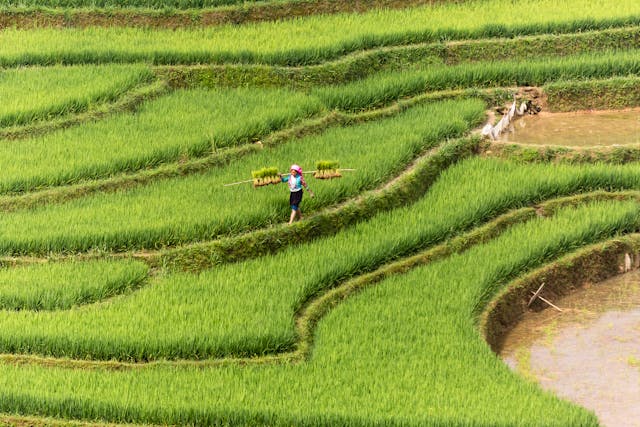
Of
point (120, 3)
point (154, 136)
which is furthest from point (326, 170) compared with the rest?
point (120, 3)

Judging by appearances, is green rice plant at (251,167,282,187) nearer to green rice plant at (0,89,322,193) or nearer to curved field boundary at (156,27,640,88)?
green rice plant at (0,89,322,193)

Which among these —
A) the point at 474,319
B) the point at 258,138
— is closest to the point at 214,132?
the point at 258,138

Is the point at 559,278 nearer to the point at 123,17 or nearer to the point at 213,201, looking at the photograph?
the point at 213,201

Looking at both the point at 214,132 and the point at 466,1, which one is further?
the point at 466,1

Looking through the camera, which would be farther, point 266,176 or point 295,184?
point 266,176

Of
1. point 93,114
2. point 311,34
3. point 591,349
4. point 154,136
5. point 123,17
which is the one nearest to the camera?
point 591,349

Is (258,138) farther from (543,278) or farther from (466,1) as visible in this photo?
(466,1)

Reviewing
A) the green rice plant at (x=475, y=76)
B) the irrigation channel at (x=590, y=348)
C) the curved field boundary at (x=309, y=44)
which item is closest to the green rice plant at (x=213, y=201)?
the green rice plant at (x=475, y=76)
